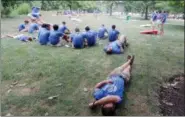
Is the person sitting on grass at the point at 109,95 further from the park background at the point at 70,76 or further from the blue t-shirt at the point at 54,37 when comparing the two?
the blue t-shirt at the point at 54,37

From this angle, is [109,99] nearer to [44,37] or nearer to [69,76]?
[69,76]

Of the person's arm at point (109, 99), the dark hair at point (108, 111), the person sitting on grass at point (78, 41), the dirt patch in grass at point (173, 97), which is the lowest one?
the dirt patch in grass at point (173, 97)

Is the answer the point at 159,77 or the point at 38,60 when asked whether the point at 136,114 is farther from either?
the point at 38,60

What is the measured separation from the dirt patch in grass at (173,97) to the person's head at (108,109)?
1.37 meters

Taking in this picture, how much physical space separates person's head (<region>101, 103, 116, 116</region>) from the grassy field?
25cm

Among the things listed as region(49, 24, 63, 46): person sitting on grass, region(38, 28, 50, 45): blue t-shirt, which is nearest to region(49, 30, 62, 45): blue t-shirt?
region(49, 24, 63, 46): person sitting on grass

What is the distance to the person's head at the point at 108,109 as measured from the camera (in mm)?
5482

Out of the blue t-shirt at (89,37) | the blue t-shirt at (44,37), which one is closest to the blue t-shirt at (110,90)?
the blue t-shirt at (89,37)

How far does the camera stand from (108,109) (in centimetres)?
549

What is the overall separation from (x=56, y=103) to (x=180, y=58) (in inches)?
281

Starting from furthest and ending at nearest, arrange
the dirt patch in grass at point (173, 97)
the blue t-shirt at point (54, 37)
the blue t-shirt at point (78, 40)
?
the blue t-shirt at point (54, 37) < the blue t-shirt at point (78, 40) < the dirt patch in grass at point (173, 97)

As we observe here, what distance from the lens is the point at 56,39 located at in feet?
38.3

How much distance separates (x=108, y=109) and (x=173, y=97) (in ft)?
8.86

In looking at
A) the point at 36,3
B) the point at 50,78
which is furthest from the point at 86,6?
the point at 50,78
